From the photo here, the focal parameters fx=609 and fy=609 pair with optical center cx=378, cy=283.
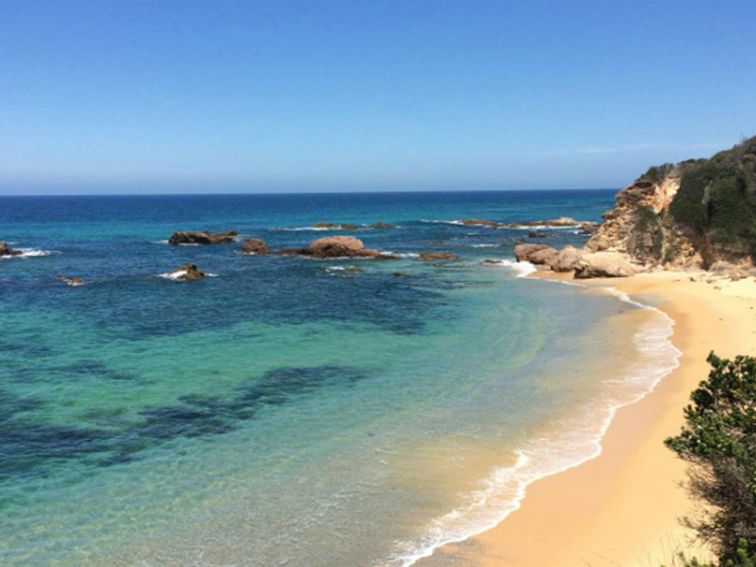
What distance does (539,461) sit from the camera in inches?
518

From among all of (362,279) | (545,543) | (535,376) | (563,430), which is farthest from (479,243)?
(545,543)

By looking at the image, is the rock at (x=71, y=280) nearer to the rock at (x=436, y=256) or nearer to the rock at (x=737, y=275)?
the rock at (x=436, y=256)

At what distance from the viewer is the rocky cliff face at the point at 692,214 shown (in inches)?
1486

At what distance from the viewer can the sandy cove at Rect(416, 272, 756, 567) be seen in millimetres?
9594

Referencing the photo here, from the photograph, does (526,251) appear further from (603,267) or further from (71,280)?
(71,280)

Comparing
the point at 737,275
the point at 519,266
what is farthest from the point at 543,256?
the point at 737,275

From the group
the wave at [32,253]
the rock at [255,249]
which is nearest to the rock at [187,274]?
the rock at [255,249]

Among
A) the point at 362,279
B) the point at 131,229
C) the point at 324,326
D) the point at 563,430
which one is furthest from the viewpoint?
the point at 131,229

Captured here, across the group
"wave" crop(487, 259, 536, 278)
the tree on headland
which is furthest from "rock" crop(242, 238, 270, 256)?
the tree on headland

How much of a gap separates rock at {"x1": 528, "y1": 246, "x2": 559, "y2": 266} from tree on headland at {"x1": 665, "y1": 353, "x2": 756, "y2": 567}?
38668mm

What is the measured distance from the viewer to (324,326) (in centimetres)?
2717

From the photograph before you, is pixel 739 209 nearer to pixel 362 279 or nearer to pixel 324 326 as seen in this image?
pixel 362 279

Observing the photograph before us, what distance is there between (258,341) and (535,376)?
11.0 metres

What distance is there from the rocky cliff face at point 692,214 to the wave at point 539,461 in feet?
68.0
